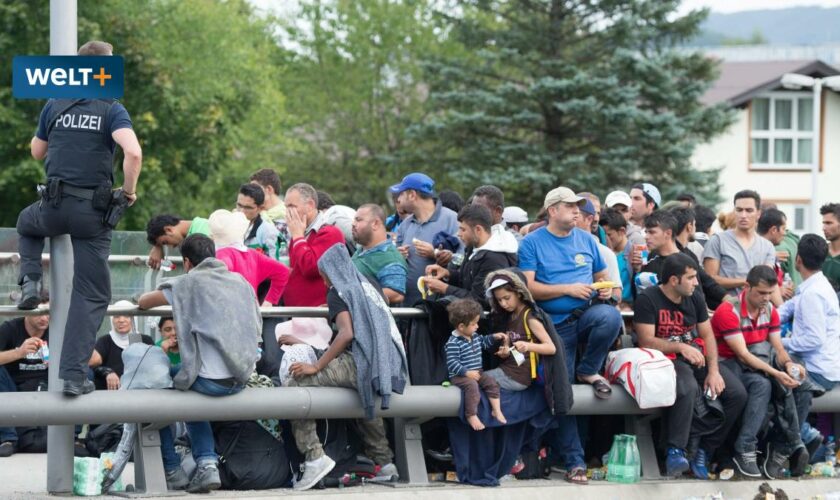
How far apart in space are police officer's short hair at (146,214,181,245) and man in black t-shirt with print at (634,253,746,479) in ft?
11.8

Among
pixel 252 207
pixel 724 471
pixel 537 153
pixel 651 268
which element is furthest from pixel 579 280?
pixel 537 153

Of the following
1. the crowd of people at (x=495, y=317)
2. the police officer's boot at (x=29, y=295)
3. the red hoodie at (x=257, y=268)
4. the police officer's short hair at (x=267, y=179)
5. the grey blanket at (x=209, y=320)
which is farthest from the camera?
the police officer's short hair at (x=267, y=179)

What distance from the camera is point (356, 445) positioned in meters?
9.95

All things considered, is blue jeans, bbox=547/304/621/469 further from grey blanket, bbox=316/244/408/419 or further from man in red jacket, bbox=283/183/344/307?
man in red jacket, bbox=283/183/344/307

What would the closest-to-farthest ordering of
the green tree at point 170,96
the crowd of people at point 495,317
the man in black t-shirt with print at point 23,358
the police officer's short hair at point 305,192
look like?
the crowd of people at point 495,317 → the man in black t-shirt with print at point 23,358 → the police officer's short hair at point 305,192 → the green tree at point 170,96

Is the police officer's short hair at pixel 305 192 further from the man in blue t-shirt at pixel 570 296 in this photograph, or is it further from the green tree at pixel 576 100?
the green tree at pixel 576 100

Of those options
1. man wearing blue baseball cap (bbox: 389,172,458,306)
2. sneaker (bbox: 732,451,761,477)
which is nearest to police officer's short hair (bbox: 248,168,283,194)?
man wearing blue baseball cap (bbox: 389,172,458,306)

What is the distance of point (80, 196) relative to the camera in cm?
852

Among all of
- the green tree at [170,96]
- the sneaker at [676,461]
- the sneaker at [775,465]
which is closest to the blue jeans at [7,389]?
the sneaker at [676,461]

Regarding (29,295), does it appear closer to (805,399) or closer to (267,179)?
(267,179)

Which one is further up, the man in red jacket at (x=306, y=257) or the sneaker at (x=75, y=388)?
the man in red jacket at (x=306, y=257)

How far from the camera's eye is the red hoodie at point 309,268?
1007 centimetres

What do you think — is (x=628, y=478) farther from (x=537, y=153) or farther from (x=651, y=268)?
(x=537, y=153)

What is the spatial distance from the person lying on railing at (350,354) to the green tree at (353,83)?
142 feet
